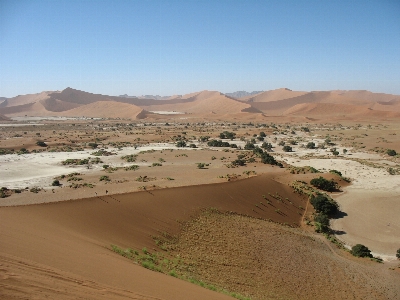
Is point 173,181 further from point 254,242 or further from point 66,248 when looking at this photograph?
point 66,248

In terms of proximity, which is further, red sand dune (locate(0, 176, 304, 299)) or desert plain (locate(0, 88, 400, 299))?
desert plain (locate(0, 88, 400, 299))

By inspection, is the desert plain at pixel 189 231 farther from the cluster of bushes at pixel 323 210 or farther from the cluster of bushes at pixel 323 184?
the cluster of bushes at pixel 323 184

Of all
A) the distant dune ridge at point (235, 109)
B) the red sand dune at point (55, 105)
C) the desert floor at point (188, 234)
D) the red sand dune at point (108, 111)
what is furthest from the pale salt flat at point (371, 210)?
the red sand dune at point (55, 105)

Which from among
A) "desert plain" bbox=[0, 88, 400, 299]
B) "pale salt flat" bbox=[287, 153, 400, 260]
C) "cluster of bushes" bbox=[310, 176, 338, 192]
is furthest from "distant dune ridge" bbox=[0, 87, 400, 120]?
"desert plain" bbox=[0, 88, 400, 299]

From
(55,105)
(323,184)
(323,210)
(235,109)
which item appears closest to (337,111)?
(235,109)

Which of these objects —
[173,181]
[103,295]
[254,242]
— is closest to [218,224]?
[254,242]

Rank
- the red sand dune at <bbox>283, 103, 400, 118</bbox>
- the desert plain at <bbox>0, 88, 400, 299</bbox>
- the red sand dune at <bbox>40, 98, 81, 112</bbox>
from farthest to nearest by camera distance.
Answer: the red sand dune at <bbox>40, 98, 81, 112</bbox> < the red sand dune at <bbox>283, 103, 400, 118</bbox> < the desert plain at <bbox>0, 88, 400, 299</bbox>

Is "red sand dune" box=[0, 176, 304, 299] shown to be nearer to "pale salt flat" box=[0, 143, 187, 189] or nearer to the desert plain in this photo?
the desert plain

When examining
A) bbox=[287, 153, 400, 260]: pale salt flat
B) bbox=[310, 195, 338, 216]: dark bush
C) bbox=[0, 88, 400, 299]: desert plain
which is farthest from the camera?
bbox=[310, 195, 338, 216]: dark bush
